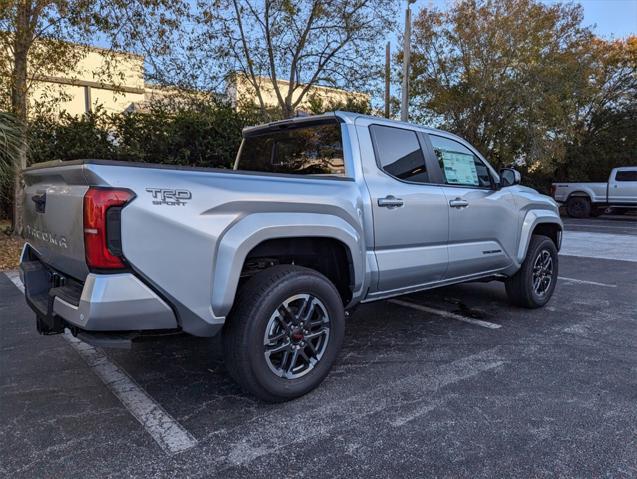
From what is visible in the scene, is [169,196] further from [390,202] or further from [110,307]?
[390,202]

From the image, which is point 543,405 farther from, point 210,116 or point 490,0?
point 490,0

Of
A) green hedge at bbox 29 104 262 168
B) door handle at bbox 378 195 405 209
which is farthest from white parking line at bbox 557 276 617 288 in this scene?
green hedge at bbox 29 104 262 168

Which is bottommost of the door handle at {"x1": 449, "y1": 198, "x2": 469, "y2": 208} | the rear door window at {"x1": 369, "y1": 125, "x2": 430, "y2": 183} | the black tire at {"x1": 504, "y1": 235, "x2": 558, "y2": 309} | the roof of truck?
the black tire at {"x1": 504, "y1": 235, "x2": 558, "y2": 309}

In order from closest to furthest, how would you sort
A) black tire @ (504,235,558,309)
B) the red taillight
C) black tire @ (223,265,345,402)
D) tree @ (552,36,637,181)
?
1. the red taillight
2. black tire @ (223,265,345,402)
3. black tire @ (504,235,558,309)
4. tree @ (552,36,637,181)

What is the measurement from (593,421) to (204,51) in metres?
10.7

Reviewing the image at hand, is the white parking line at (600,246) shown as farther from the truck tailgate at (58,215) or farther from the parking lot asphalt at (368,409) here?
the truck tailgate at (58,215)

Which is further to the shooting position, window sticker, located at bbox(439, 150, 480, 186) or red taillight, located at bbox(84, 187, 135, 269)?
window sticker, located at bbox(439, 150, 480, 186)

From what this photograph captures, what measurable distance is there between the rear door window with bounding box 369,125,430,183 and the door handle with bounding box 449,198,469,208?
1.02ft

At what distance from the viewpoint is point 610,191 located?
18.8m

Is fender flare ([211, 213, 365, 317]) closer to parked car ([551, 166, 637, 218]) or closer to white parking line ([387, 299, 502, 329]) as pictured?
white parking line ([387, 299, 502, 329])

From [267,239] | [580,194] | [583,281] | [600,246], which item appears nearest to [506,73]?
[580,194]

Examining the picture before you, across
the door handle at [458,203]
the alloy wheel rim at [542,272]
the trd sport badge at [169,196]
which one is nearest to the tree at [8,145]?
the trd sport badge at [169,196]

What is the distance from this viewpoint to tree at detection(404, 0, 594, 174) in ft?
56.1

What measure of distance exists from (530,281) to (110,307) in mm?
4337
